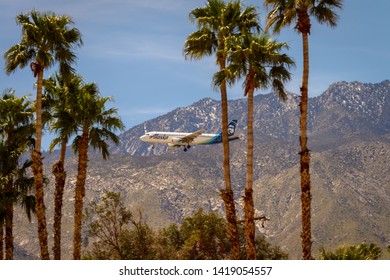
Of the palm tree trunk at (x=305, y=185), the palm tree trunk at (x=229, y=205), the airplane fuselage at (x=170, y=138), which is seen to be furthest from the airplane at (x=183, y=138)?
the palm tree trunk at (x=305, y=185)

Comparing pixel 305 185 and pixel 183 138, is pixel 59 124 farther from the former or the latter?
pixel 183 138

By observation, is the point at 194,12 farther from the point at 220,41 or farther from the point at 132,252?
the point at 132,252

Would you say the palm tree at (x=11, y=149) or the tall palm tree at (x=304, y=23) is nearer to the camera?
the tall palm tree at (x=304, y=23)

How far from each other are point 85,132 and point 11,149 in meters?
5.41

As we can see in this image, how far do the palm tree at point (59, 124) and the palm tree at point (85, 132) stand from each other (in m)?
0.51

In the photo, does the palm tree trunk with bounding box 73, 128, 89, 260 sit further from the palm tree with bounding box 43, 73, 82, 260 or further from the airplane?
the airplane

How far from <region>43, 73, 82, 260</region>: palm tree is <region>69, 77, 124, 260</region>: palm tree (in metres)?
0.51

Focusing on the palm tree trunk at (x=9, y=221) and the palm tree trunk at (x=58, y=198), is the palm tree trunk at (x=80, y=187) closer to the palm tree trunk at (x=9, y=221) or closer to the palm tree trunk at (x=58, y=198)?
the palm tree trunk at (x=58, y=198)

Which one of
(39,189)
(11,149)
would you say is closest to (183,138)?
(11,149)

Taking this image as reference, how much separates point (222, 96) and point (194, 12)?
4.51 meters

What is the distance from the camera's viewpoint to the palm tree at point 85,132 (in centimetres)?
3172

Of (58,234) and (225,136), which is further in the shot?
(58,234)
